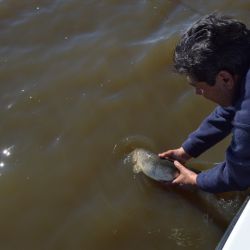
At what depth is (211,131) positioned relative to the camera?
3648 millimetres

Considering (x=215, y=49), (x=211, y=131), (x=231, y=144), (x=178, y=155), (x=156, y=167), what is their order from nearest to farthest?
(x=215, y=49), (x=231, y=144), (x=211, y=131), (x=156, y=167), (x=178, y=155)

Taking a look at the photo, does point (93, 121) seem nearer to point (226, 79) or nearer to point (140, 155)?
point (140, 155)

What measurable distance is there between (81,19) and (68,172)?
2.42 m

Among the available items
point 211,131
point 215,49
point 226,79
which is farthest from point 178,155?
point 215,49

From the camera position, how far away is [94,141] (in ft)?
14.1

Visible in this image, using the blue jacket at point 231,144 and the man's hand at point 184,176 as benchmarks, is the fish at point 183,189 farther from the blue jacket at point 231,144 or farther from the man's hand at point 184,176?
the blue jacket at point 231,144

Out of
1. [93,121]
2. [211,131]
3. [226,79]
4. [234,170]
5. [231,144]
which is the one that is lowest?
[93,121]

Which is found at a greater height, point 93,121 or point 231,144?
point 231,144

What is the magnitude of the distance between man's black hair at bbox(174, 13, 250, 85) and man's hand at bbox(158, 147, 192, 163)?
1111 mm

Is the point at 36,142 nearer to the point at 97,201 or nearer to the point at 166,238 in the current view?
the point at 97,201

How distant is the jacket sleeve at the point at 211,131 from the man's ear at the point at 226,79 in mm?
532

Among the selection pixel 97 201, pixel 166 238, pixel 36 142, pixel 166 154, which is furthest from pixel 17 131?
pixel 166 238

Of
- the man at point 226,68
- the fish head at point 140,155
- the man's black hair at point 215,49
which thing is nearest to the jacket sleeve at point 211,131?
the fish head at point 140,155

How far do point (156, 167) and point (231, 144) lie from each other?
96 cm
